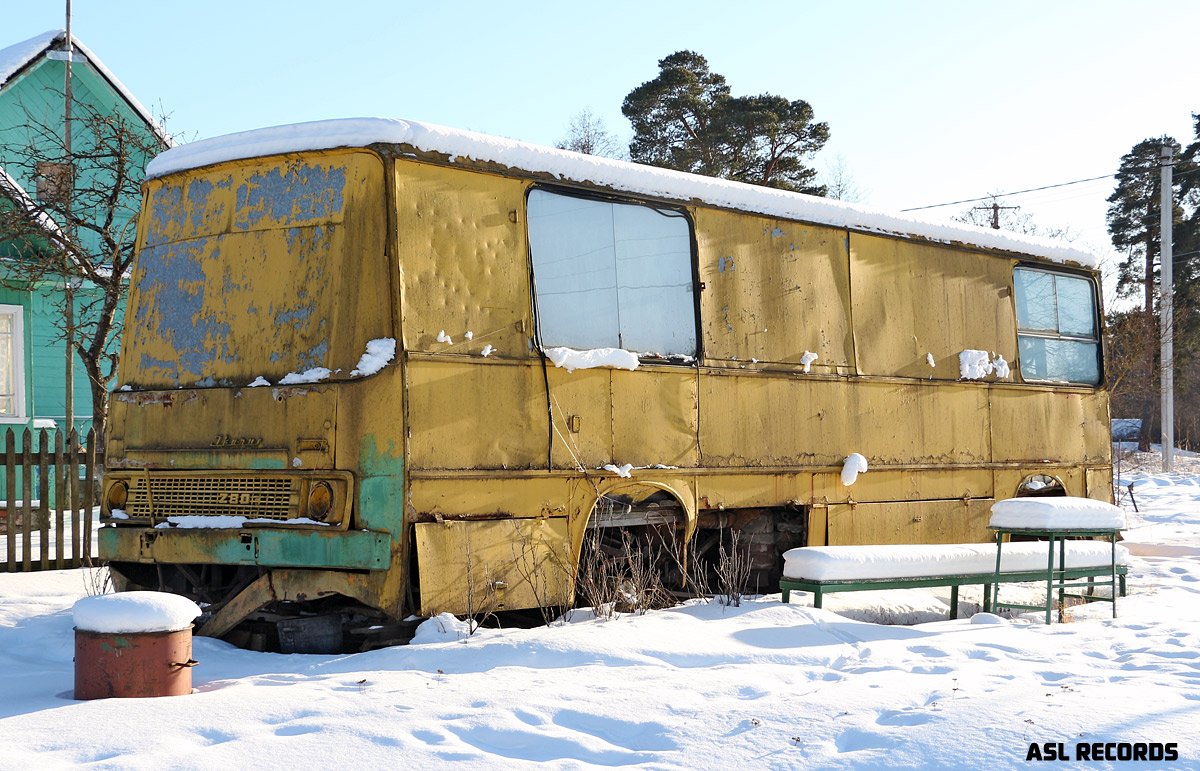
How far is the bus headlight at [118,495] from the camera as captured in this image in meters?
6.96

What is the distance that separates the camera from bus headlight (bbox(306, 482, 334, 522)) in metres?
6.22

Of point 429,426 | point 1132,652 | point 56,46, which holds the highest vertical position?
point 56,46

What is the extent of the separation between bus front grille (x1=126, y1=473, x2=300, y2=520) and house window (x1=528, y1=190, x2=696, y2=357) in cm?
180

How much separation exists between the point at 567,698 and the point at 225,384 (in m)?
2.88

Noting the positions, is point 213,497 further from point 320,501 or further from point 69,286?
point 69,286

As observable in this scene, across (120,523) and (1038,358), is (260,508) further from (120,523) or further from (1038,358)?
(1038,358)

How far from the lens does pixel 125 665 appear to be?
518 centimetres

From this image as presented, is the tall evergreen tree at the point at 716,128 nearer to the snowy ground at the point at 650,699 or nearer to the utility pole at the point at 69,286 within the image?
the utility pole at the point at 69,286

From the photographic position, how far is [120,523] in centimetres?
695

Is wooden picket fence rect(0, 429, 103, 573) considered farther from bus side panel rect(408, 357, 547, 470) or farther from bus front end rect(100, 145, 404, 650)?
bus side panel rect(408, 357, 547, 470)

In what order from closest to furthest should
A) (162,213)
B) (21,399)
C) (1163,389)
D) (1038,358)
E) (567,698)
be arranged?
(567,698), (162,213), (1038,358), (21,399), (1163,389)

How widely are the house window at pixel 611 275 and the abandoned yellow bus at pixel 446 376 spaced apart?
19 millimetres

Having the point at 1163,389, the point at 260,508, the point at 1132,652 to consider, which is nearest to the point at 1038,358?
the point at 1132,652

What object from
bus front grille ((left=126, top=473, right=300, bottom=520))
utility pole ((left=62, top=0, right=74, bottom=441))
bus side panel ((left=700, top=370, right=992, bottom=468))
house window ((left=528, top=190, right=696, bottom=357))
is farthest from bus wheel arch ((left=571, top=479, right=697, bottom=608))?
utility pole ((left=62, top=0, right=74, bottom=441))
